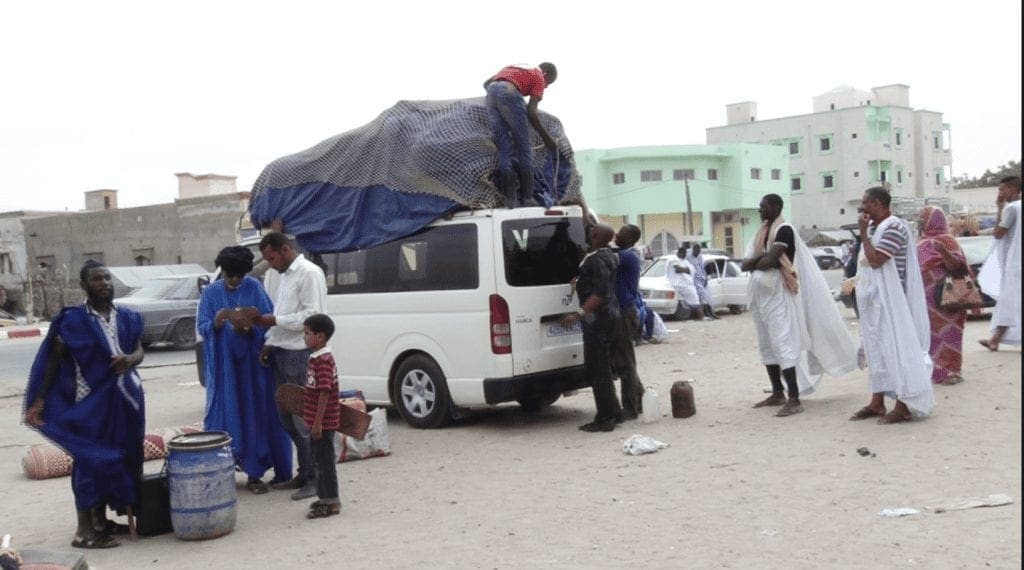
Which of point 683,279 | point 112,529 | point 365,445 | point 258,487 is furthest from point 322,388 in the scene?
point 683,279

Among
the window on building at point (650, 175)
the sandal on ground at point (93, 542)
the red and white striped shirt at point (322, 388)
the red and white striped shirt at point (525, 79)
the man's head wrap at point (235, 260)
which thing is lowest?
the sandal on ground at point (93, 542)

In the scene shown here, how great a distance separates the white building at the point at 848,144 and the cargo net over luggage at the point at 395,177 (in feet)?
192

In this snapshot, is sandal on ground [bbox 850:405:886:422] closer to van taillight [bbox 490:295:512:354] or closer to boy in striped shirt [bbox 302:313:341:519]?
van taillight [bbox 490:295:512:354]

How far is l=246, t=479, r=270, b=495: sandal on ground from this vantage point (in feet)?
24.3

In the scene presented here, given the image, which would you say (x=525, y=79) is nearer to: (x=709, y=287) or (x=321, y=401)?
(x=321, y=401)

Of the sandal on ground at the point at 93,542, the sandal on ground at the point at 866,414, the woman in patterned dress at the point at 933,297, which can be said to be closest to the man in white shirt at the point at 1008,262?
the woman in patterned dress at the point at 933,297

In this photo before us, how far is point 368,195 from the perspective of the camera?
9.76 m

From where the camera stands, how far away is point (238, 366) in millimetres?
7215

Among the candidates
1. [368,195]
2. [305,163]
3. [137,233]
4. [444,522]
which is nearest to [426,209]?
[368,195]

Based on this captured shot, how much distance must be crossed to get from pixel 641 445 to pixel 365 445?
2.30 m

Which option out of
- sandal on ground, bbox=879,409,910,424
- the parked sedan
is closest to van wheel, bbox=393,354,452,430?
sandal on ground, bbox=879,409,910,424

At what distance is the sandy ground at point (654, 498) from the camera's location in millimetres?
5340

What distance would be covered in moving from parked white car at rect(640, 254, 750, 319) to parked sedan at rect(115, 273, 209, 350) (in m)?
9.35

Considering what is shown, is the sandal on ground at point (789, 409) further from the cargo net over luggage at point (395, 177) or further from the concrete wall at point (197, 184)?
the concrete wall at point (197, 184)
